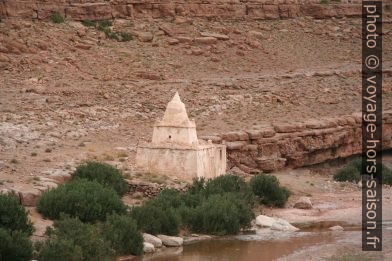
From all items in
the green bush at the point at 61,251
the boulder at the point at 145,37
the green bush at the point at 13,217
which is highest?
the boulder at the point at 145,37

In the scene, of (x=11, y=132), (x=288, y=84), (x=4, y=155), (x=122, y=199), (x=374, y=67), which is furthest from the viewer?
(x=374, y=67)

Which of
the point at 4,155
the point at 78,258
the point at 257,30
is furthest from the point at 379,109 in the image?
the point at 78,258

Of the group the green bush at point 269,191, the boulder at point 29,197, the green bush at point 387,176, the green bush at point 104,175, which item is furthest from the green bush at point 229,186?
the green bush at point 387,176

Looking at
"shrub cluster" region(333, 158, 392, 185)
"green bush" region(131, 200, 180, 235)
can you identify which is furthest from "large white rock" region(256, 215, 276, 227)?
"shrub cluster" region(333, 158, 392, 185)

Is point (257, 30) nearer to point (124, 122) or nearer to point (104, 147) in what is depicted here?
point (124, 122)

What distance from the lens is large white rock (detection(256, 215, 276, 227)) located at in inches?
1225

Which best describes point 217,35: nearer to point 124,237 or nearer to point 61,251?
point 124,237

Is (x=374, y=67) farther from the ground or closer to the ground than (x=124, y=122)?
farther from the ground

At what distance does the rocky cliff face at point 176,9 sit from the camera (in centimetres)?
4912

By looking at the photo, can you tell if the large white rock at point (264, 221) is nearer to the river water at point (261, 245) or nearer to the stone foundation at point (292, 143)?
the river water at point (261, 245)

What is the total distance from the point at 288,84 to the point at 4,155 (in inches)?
697

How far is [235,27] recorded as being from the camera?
54.2 meters

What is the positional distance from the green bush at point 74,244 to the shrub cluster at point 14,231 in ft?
1.20

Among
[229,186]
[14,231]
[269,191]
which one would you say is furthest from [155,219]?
[269,191]
